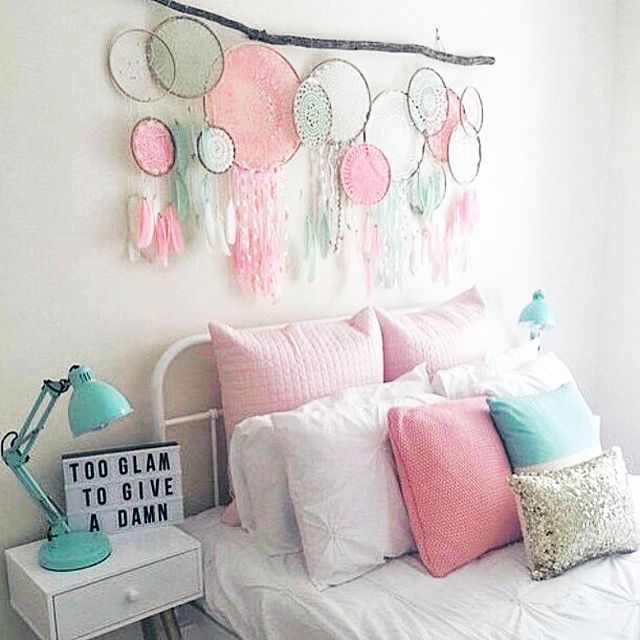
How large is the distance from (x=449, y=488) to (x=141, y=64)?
1.28 m

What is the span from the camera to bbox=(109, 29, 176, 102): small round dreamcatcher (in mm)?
1865

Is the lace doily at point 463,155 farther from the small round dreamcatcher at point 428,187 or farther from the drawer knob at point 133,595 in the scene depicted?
the drawer knob at point 133,595

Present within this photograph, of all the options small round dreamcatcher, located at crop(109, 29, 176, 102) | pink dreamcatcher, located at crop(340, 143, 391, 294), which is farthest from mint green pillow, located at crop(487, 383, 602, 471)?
small round dreamcatcher, located at crop(109, 29, 176, 102)

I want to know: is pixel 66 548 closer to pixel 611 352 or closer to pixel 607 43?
pixel 611 352

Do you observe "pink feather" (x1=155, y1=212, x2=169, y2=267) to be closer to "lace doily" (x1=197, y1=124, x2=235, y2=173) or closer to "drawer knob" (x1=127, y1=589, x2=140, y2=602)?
"lace doily" (x1=197, y1=124, x2=235, y2=173)

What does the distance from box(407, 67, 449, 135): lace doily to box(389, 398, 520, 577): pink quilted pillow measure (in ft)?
3.52

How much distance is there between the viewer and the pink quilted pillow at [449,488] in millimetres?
1737

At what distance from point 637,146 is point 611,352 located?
0.88m

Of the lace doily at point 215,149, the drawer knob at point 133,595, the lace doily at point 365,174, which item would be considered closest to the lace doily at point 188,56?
the lace doily at point 215,149

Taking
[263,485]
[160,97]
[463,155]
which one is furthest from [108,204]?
[463,155]

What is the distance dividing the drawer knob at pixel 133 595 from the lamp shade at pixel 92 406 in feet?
1.28

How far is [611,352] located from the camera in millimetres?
3348

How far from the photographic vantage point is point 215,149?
2021 mm

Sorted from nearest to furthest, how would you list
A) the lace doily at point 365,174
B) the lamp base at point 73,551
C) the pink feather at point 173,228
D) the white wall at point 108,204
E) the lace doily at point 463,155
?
the lamp base at point 73,551 < the white wall at point 108,204 < the pink feather at point 173,228 < the lace doily at point 365,174 < the lace doily at point 463,155
